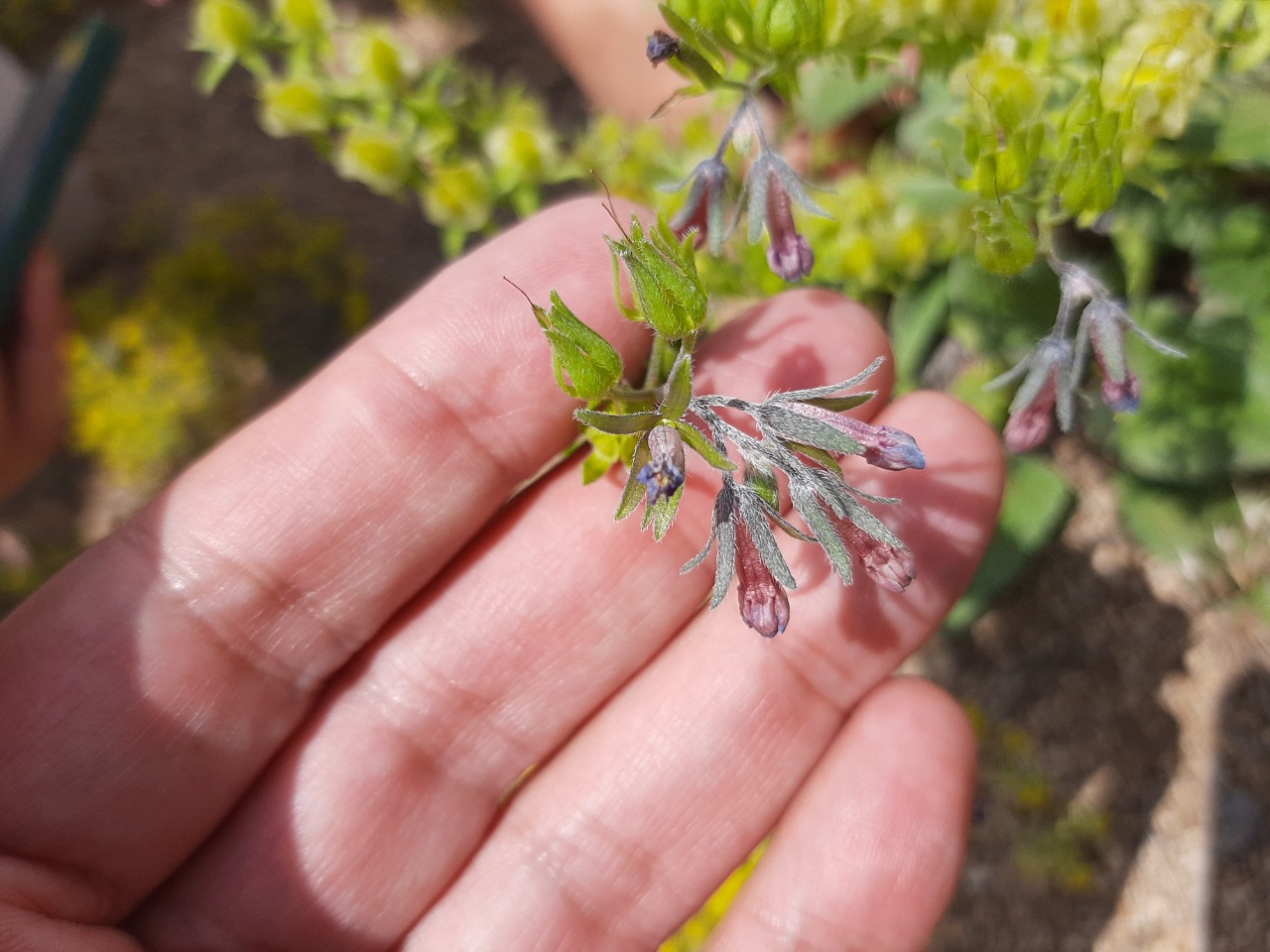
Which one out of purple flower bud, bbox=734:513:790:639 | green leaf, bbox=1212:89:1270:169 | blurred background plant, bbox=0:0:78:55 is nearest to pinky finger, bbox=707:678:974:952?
purple flower bud, bbox=734:513:790:639

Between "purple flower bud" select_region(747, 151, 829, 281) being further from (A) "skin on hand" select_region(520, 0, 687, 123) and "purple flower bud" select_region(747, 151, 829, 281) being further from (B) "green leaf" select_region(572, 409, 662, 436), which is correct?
(A) "skin on hand" select_region(520, 0, 687, 123)

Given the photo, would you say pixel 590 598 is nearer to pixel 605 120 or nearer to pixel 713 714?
pixel 713 714

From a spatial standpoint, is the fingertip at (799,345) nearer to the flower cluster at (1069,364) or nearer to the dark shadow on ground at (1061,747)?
the flower cluster at (1069,364)

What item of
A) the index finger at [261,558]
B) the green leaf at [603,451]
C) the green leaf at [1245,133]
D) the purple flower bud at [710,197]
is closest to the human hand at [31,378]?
the index finger at [261,558]

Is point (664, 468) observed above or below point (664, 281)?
below

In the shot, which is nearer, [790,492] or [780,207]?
[790,492]

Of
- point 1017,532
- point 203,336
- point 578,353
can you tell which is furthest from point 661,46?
point 203,336

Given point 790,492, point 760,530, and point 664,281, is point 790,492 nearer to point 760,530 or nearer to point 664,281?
point 760,530
